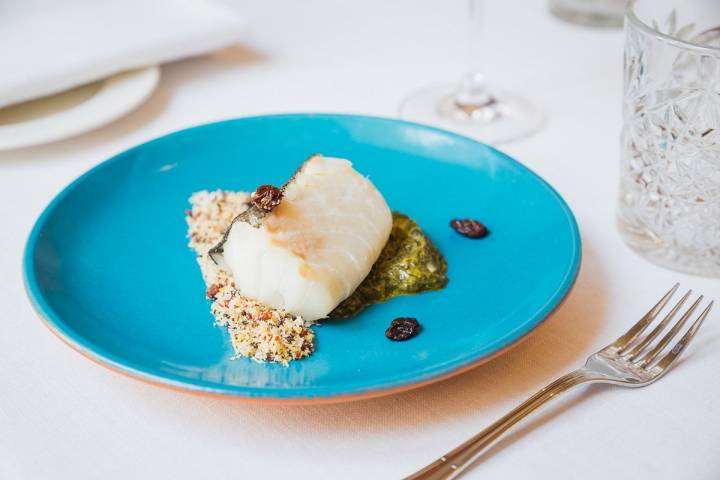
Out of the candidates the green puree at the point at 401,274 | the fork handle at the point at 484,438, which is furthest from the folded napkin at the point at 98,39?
the fork handle at the point at 484,438

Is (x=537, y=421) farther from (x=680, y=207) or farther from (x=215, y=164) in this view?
(x=215, y=164)

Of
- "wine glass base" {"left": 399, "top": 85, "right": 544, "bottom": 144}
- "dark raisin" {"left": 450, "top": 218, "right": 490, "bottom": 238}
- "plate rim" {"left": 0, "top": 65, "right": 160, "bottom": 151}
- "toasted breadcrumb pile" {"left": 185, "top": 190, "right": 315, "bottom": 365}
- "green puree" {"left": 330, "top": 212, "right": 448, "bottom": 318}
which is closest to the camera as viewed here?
"toasted breadcrumb pile" {"left": 185, "top": 190, "right": 315, "bottom": 365}

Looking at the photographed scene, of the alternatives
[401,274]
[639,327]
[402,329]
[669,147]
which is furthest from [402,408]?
[669,147]

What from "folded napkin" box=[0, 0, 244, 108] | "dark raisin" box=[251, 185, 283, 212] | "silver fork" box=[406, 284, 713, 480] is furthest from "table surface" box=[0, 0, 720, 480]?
"dark raisin" box=[251, 185, 283, 212]

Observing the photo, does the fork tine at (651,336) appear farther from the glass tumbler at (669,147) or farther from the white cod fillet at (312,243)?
the white cod fillet at (312,243)

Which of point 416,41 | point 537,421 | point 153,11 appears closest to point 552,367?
point 537,421

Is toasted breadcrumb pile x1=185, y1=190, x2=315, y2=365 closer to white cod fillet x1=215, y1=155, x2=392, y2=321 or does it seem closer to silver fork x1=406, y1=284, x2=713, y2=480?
white cod fillet x1=215, y1=155, x2=392, y2=321
